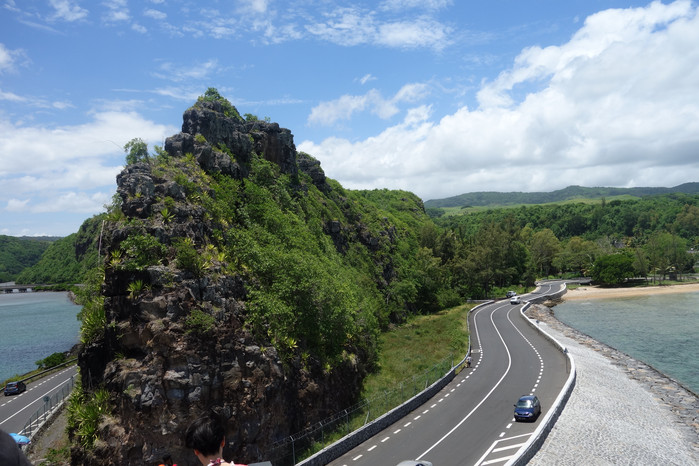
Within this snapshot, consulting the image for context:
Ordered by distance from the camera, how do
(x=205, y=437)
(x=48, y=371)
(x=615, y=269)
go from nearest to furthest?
1. (x=205, y=437)
2. (x=48, y=371)
3. (x=615, y=269)

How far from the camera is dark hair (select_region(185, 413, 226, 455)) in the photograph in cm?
575

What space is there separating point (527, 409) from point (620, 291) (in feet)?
358

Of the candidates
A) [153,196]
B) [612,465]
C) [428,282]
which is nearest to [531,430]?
[612,465]

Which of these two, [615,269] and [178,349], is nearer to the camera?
[178,349]

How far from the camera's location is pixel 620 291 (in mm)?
120562

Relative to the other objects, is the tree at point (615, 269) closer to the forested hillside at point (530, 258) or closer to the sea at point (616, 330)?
the forested hillside at point (530, 258)

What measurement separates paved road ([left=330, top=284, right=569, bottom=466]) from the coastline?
1841 millimetres

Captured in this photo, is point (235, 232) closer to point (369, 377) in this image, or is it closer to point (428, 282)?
point (369, 377)

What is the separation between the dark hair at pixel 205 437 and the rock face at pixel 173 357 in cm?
2003

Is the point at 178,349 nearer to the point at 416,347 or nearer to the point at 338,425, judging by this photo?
the point at 338,425

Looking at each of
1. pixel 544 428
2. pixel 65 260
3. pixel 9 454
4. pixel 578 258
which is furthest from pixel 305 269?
pixel 65 260

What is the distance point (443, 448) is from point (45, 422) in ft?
103

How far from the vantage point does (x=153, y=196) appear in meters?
29.7

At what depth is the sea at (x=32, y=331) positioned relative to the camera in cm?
6767
